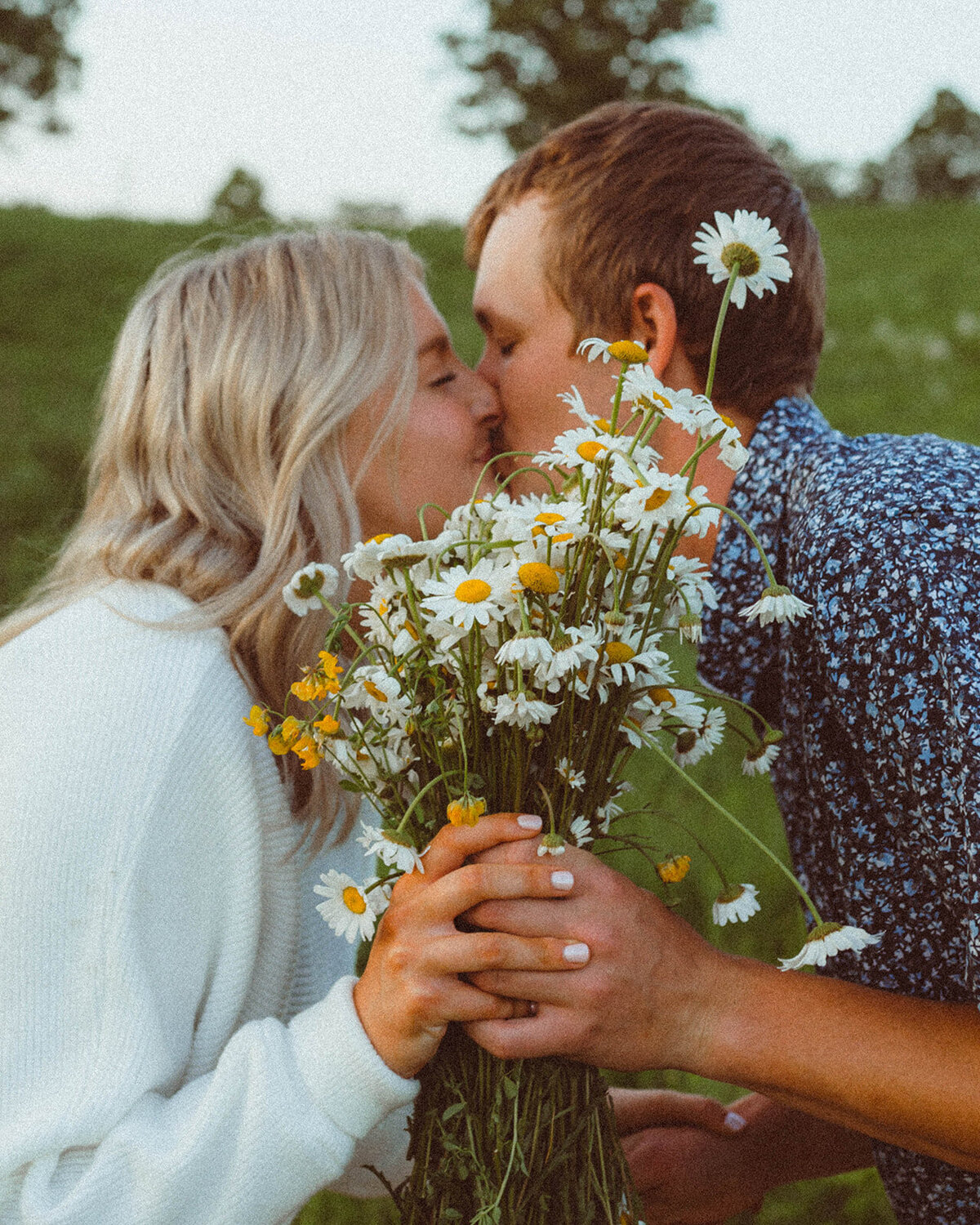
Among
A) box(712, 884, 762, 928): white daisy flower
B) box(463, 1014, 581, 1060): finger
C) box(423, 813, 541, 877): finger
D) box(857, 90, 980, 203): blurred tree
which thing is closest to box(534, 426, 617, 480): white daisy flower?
box(423, 813, 541, 877): finger

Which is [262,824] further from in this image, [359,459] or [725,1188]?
[725,1188]

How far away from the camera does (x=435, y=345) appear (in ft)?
8.87

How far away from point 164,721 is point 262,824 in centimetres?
29

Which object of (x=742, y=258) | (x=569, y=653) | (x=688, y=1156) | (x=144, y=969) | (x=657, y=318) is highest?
(x=742, y=258)

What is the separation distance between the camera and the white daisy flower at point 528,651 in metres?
1.41

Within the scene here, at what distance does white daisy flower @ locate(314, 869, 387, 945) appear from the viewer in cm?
160

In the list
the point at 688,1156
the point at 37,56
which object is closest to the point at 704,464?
the point at 688,1156

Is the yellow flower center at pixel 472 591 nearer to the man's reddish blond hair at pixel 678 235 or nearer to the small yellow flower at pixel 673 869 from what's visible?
the small yellow flower at pixel 673 869

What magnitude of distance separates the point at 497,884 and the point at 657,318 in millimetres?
1310

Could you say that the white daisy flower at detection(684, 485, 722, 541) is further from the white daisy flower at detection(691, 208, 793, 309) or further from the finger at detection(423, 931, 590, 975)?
the finger at detection(423, 931, 590, 975)

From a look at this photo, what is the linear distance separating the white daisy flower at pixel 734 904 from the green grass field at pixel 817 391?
1.98m

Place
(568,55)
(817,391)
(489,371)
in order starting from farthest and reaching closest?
1. (568,55)
2. (817,391)
3. (489,371)

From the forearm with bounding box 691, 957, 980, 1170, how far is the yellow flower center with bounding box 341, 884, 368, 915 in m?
0.49

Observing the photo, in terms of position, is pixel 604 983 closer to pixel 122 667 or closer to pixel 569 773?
pixel 569 773
